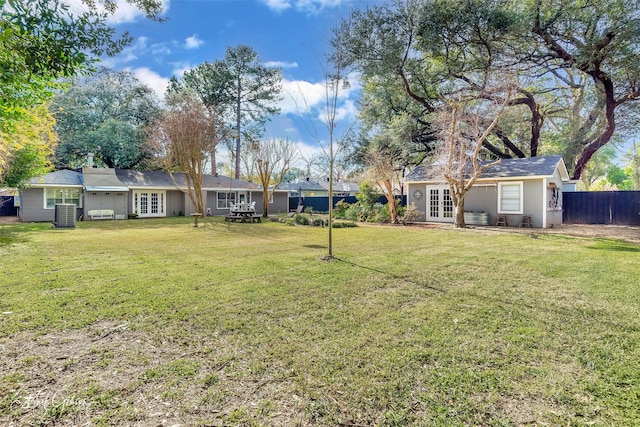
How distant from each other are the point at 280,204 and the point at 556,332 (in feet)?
75.3

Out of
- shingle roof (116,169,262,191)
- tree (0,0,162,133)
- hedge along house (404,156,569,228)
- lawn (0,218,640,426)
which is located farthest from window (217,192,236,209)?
tree (0,0,162,133)

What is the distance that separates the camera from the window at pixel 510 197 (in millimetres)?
13359

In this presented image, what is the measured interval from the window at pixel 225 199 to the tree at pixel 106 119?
5810 millimetres

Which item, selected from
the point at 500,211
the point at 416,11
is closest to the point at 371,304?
the point at 500,211

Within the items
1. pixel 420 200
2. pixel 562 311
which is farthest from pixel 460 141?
pixel 562 311

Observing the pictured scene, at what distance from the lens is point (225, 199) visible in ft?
74.5

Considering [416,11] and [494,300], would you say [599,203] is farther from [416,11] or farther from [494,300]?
[494,300]

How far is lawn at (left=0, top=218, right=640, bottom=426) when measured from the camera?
193 centimetres

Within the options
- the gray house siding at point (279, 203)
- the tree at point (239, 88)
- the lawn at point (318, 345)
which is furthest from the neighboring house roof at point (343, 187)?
the lawn at point (318, 345)

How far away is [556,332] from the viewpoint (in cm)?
301

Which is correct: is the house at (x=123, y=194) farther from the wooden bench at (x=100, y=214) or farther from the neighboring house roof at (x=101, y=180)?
the wooden bench at (x=100, y=214)

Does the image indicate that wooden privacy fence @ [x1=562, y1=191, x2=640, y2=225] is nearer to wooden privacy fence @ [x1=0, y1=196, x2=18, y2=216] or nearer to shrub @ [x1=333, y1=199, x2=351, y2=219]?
shrub @ [x1=333, y1=199, x2=351, y2=219]

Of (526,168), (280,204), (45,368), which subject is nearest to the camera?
(45,368)

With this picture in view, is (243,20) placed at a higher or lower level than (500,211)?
higher
